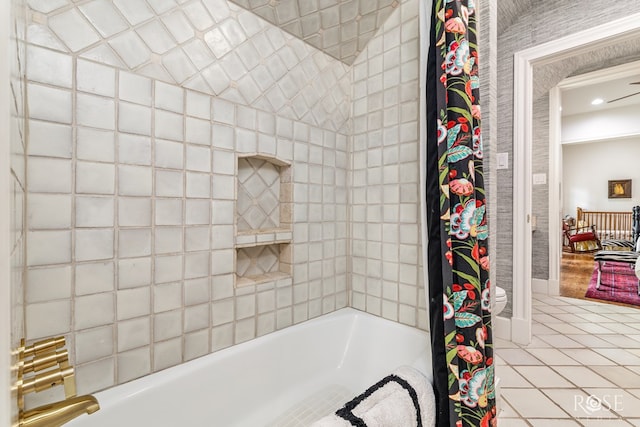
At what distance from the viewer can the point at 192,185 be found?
4.04 ft

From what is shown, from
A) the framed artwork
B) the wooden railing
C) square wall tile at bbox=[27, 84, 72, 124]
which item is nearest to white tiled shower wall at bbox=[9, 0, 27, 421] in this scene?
square wall tile at bbox=[27, 84, 72, 124]

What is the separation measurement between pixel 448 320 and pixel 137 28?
5.32 ft

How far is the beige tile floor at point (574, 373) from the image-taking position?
1472 mm

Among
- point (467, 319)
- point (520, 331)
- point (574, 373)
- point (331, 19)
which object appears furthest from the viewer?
point (520, 331)

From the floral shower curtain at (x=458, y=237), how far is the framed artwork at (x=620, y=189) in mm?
8640

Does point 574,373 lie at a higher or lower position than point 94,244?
lower

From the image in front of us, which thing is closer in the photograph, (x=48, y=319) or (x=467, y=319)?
(x=48, y=319)

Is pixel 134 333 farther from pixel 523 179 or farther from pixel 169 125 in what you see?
pixel 523 179

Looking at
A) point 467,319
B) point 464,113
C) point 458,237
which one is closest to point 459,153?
point 464,113

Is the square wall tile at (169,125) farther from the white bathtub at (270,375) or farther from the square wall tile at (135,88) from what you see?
the white bathtub at (270,375)

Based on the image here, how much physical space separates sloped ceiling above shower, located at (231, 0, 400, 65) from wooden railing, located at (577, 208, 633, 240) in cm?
780

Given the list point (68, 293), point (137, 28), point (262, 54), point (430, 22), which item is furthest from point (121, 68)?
point (430, 22)

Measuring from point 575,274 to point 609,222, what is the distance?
13.3ft

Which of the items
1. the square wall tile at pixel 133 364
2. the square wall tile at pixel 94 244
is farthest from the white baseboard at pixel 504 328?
the square wall tile at pixel 94 244
